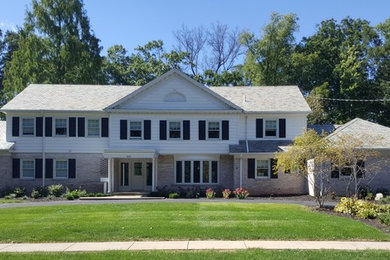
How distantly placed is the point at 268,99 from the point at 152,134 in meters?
8.86

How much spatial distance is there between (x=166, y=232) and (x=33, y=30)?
35.7 m

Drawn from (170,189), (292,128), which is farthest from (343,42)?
(170,189)

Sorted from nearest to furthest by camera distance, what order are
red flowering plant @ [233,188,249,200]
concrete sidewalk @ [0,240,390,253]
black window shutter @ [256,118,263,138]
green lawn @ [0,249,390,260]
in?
green lawn @ [0,249,390,260] < concrete sidewalk @ [0,240,390,253] < red flowering plant @ [233,188,249,200] < black window shutter @ [256,118,263,138]

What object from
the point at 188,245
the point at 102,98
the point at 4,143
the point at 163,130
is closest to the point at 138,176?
the point at 163,130

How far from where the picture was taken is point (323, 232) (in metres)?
13.5

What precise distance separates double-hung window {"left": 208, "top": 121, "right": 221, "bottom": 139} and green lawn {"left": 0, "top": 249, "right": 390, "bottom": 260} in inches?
801

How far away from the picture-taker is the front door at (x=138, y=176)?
3206 centimetres

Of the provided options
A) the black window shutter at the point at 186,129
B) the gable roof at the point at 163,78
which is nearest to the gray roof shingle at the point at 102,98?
the gable roof at the point at 163,78

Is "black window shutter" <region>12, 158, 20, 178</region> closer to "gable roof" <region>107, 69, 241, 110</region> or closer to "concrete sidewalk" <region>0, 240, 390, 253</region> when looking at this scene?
"gable roof" <region>107, 69, 241, 110</region>

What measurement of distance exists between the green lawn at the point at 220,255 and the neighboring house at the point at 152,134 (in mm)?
19772

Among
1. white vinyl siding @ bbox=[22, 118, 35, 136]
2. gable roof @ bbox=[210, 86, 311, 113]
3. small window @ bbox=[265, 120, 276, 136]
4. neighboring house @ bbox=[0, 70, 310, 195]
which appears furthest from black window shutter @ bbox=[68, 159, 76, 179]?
small window @ bbox=[265, 120, 276, 136]

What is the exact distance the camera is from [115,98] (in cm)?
3325

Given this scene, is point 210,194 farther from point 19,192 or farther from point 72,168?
point 19,192

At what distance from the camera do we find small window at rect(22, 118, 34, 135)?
3127cm
